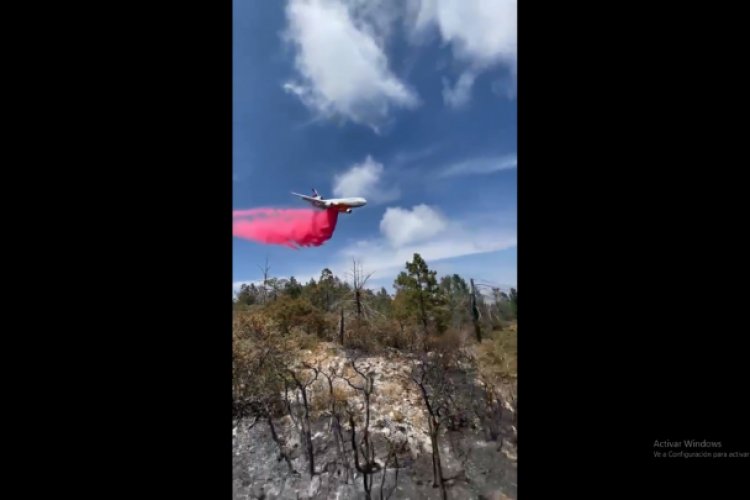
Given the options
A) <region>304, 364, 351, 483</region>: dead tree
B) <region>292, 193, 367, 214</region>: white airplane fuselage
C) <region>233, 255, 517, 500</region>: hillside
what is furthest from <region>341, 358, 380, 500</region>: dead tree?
<region>292, 193, 367, 214</region>: white airplane fuselage

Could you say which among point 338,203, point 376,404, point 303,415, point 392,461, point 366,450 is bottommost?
point 392,461

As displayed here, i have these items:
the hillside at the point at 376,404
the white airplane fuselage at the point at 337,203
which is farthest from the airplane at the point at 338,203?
the hillside at the point at 376,404

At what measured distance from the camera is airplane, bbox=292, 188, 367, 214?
18.8 ft

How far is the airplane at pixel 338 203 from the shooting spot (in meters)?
5.74

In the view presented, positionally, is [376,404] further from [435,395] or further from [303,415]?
[303,415]

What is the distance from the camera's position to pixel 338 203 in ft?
19.1

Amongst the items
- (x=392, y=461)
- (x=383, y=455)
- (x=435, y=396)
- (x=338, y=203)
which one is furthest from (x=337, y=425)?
(x=338, y=203)

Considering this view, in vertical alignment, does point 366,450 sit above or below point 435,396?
below

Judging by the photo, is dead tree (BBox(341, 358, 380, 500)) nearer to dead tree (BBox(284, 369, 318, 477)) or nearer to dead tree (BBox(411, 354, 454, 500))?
dead tree (BBox(284, 369, 318, 477))

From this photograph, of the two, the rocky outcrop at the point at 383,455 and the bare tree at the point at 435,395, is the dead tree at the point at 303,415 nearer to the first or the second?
the rocky outcrop at the point at 383,455

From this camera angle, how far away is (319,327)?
7.08 m

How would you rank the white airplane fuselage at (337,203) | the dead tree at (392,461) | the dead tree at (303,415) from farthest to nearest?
the white airplane fuselage at (337,203), the dead tree at (303,415), the dead tree at (392,461)
